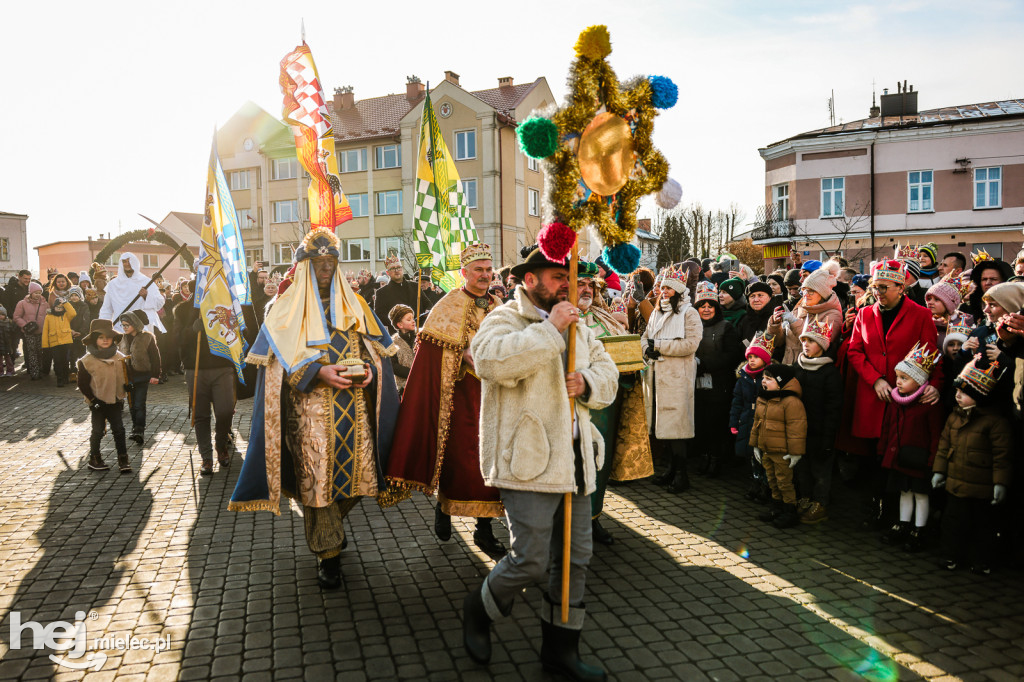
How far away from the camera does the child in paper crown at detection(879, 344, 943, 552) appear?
17.6ft

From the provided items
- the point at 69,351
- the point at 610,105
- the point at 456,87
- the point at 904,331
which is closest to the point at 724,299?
the point at 904,331

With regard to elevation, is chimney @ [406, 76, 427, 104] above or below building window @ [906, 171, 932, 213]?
above

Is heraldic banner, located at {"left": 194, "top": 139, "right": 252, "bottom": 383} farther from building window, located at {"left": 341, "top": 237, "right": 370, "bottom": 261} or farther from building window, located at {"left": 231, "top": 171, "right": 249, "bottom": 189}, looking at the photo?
building window, located at {"left": 231, "top": 171, "right": 249, "bottom": 189}

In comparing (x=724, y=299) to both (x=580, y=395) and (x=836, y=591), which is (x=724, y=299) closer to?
(x=836, y=591)

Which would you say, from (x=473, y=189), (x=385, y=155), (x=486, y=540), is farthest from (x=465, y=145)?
(x=486, y=540)

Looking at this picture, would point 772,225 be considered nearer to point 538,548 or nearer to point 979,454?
point 979,454

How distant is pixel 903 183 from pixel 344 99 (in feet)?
102

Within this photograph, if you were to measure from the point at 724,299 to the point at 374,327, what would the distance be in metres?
4.41

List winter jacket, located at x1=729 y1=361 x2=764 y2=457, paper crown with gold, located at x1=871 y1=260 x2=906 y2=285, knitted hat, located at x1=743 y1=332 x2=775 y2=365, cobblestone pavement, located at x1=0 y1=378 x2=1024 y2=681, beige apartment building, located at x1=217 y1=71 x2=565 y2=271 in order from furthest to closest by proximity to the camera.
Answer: beige apartment building, located at x1=217 y1=71 x2=565 y2=271
winter jacket, located at x1=729 y1=361 x2=764 y2=457
knitted hat, located at x1=743 y1=332 x2=775 y2=365
paper crown with gold, located at x1=871 y1=260 x2=906 y2=285
cobblestone pavement, located at x1=0 y1=378 x2=1024 y2=681

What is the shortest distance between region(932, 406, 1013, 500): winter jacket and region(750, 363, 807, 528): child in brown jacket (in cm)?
121

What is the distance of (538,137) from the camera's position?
3.58m

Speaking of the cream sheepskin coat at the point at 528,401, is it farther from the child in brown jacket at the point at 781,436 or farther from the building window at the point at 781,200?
the building window at the point at 781,200

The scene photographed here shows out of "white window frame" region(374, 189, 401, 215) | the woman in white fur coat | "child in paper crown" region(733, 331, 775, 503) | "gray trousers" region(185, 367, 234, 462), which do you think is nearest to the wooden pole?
"child in paper crown" region(733, 331, 775, 503)

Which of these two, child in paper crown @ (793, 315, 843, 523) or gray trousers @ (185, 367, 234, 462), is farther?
gray trousers @ (185, 367, 234, 462)
